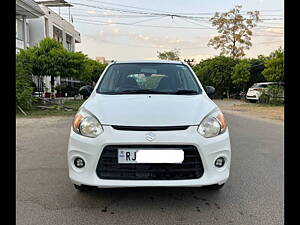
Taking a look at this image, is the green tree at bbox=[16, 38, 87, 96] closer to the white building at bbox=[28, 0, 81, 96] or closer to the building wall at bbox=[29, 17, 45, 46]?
the white building at bbox=[28, 0, 81, 96]

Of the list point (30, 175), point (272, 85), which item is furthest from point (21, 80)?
point (272, 85)

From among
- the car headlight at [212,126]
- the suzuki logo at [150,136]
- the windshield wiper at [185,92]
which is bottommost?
the suzuki logo at [150,136]

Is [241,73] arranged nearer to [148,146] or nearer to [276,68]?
[276,68]

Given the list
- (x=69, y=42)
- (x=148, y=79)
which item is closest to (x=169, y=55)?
(x=69, y=42)

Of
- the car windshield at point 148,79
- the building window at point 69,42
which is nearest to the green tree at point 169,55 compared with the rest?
the building window at point 69,42

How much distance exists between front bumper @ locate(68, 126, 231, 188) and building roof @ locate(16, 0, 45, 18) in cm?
1811

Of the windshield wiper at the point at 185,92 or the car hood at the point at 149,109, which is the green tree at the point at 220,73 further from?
the car hood at the point at 149,109

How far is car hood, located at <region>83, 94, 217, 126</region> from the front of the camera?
8.39 feet

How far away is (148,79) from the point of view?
3732 millimetres

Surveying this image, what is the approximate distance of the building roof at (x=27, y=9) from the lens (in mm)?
17931

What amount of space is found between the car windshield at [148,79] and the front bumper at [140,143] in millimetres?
922

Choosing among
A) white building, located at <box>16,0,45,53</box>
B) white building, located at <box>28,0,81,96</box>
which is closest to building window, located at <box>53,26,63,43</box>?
white building, located at <box>28,0,81,96</box>
